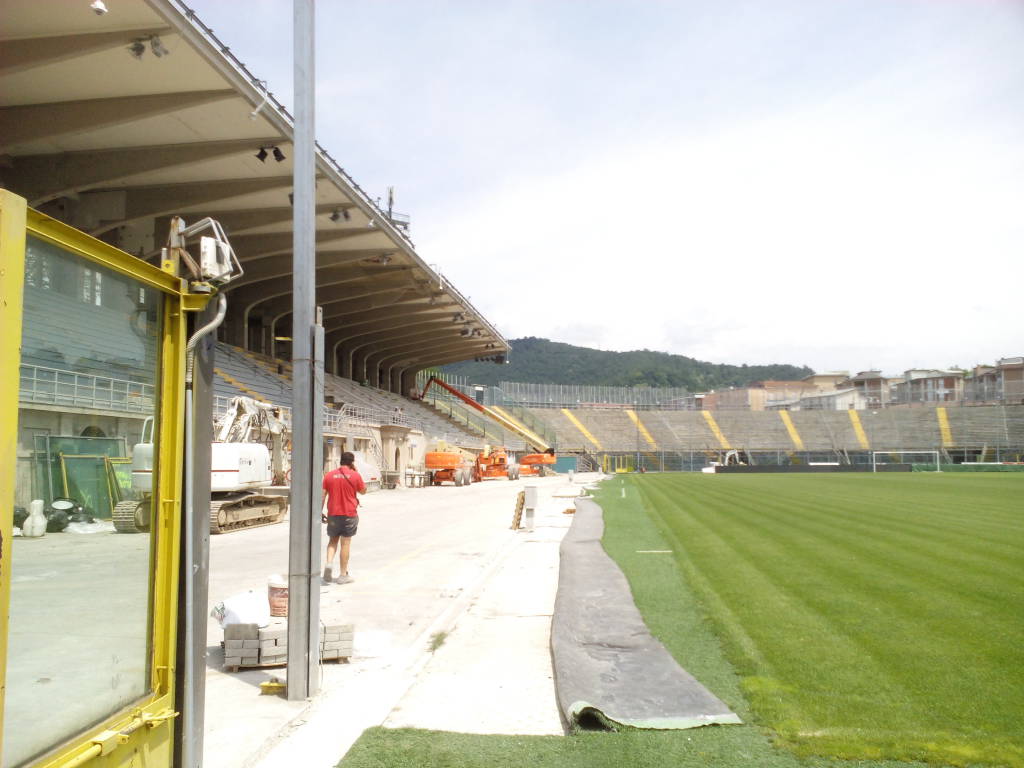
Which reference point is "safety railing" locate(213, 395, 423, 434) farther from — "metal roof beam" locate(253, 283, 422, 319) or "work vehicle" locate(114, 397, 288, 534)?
"metal roof beam" locate(253, 283, 422, 319)

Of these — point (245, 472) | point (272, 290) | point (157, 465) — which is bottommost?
point (245, 472)

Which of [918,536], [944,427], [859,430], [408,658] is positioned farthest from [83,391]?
[944,427]

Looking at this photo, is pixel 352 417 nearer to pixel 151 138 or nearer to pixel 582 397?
pixel 151 138

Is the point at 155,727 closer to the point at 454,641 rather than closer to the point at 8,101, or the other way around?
the point at 454,641

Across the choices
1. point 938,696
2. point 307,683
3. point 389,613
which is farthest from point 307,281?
point 938,696

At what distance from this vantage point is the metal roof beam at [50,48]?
1656cm

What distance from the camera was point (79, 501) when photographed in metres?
3.02

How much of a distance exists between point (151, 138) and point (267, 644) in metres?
18.8

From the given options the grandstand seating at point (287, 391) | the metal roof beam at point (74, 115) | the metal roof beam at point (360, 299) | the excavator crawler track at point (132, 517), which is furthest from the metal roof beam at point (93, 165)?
the excavator crawler track at point (132, 517)

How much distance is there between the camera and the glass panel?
8.98 feet

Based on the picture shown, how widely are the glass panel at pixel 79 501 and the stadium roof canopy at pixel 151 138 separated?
1550 centimetres

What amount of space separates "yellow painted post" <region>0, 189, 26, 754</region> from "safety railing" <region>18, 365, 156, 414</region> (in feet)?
0.41

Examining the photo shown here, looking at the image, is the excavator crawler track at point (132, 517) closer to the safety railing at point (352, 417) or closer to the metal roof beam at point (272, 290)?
the safety railing at point (352, 417)

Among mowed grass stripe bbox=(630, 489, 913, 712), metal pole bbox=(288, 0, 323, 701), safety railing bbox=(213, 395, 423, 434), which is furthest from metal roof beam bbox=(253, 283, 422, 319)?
metal pole bbox=(288, 0, 323, 701)
